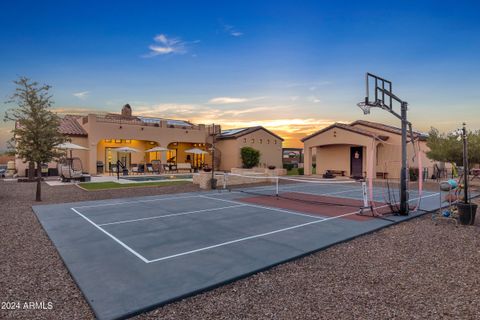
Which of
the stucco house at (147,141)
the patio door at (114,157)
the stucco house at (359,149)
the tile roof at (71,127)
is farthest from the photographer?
the patio door at (114,157)

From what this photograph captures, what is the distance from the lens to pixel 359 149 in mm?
25719

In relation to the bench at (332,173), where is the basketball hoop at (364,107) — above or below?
above

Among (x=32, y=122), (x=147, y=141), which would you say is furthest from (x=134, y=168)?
(x=32, y=122)

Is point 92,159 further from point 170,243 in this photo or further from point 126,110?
point 170,243

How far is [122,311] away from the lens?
11.9 feet

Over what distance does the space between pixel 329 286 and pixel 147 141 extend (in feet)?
102

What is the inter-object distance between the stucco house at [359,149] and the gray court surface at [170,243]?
13.3m

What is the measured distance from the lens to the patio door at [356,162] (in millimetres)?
25594

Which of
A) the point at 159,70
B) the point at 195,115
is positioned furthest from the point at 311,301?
the point at 195,115

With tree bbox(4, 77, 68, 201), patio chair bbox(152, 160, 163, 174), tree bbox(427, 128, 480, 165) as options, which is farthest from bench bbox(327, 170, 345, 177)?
tree bbox(4, 77, 68, 201)

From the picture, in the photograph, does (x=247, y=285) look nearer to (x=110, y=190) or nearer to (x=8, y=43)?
(x=110, y=190)

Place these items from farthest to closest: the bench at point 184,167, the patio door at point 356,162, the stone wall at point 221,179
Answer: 1. the bench at point 184,167
2. the patio door at point 356,162
3. the stone wall at point 221,179

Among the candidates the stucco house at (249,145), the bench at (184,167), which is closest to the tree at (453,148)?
the stucco house at (249,145)

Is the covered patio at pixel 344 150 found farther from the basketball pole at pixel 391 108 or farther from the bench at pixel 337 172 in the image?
the basketball pole at pixel 391 108
